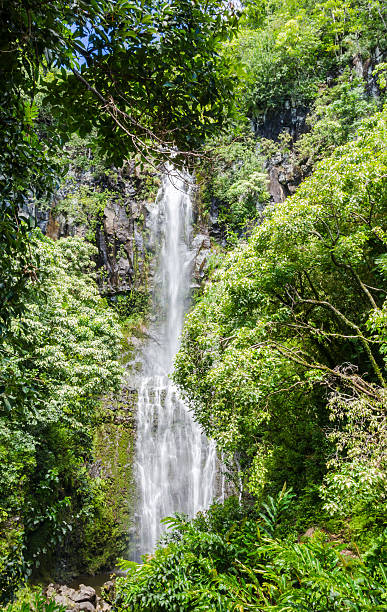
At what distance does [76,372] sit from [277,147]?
12506 millimetres

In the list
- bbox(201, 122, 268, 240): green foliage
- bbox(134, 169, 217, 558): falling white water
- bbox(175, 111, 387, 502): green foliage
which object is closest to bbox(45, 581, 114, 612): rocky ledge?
bbox(134, 169, 217, 558): falling white water

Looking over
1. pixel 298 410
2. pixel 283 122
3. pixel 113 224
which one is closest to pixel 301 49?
pixel 283 122

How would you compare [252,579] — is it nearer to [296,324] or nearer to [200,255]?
[296,324]

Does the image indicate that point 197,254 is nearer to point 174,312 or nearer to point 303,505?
point 174,312

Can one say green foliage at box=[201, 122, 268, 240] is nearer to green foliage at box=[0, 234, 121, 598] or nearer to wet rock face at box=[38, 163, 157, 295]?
wet rock face at box=[38, 163, 157, 295]

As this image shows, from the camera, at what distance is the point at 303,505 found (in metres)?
5.91

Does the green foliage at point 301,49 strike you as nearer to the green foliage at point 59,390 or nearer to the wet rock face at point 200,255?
the wet rock face at point 200,255

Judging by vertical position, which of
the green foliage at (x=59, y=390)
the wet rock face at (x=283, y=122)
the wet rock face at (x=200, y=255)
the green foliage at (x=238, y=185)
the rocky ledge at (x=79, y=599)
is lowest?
the rocky ledge at (x=79, y=599)

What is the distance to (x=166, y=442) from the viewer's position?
13.0 m

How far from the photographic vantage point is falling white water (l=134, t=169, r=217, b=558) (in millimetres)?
11898

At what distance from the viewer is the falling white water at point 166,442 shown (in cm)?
1190

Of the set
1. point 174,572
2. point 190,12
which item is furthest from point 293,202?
point 174,572

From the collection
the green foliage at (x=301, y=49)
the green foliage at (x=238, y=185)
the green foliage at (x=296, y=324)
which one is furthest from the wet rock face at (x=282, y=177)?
the green foliage at (x=296, y=324)

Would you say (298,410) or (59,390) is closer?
(298,410)
